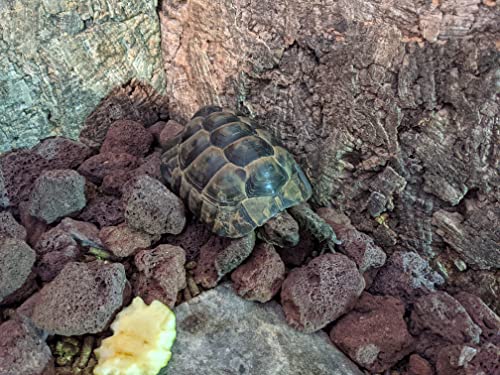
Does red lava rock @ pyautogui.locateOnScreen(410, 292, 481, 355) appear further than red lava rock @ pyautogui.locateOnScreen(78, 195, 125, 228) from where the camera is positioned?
No

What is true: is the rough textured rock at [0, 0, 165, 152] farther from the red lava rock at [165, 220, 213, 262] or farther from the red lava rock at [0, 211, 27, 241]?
the red lava rock at [165, 220, 213, 262]

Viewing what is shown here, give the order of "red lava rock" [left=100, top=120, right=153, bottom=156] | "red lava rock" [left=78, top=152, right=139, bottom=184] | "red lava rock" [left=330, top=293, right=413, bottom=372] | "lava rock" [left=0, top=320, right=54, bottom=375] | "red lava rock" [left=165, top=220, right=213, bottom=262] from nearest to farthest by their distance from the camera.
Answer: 1. "lava rock" [left=0, top=320, right=54, bottom=375]
2. "red lava rock" [left=330, top=293, right=413, bottom=372]
3. "red lava rock" [left=165, top=220, right=213, bottom=262]
4. "red lava rock" [left=78, top=152, right=139, bottom=184]
5. "red lava rock" [left=100, top=120, right=153, bottom=156]

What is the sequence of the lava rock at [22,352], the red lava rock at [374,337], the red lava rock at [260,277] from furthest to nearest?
1. the red lava rock at [260,277]
2. the red lava rock at [374,337]
3. the lava rock at [22,352]

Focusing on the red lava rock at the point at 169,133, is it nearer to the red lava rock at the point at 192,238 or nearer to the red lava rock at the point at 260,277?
the red lava rock at the point at 192,238

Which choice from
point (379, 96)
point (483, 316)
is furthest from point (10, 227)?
point (483, 316)

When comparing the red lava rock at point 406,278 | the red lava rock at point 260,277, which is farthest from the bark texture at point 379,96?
the red lava rock at point 260,277

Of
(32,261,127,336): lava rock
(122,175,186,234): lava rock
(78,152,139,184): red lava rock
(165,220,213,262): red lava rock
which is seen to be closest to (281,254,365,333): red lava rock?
(165,220,213,262): red lava rock

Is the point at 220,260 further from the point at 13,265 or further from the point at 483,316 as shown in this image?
the point at 483,316
